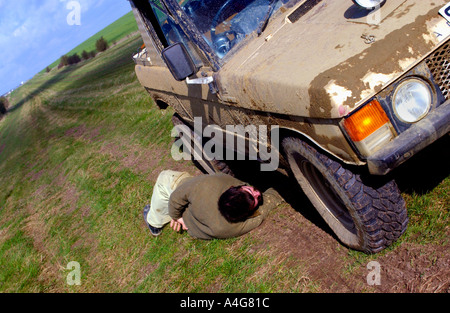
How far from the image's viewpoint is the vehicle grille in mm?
2340

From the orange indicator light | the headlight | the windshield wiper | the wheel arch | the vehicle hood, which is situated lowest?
the wheel arch

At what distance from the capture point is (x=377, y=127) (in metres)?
2.32

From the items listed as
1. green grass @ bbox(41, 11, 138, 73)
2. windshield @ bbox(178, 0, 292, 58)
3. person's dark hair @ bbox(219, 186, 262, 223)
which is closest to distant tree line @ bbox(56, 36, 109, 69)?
green grass @ bbox(41, 11, 138, 73)

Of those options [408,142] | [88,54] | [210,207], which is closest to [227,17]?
[210,207]

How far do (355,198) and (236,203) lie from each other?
137cm

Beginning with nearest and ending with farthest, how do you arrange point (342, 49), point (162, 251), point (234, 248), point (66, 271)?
point (342, 49) < point (234, 248) < point (162, 251) < point (66, 271)

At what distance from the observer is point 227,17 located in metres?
3.60

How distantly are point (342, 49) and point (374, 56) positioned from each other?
0.22 metres

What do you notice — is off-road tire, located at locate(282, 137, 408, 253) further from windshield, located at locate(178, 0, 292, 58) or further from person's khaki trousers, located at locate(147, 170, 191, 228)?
person's khaki trousers, located at locate(147, 170, 191, 228)

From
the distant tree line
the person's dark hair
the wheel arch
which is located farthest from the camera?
the distant tree line

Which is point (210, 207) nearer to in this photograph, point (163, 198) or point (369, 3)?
point (163, 198)

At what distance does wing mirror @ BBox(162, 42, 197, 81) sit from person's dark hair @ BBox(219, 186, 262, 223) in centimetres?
115

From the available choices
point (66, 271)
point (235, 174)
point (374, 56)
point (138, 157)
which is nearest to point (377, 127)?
point (374, 56)
